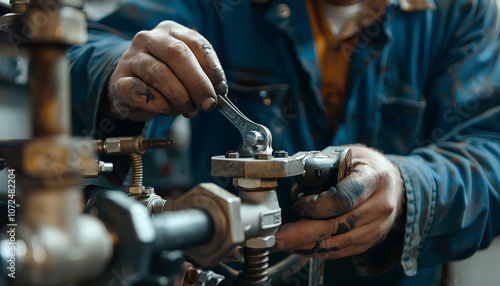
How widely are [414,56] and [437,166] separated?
44 cm

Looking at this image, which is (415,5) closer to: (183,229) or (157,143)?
(157,143)

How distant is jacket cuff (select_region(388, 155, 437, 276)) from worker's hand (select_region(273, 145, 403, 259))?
0.03 meters

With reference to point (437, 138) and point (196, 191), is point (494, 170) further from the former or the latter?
point (196, 191)

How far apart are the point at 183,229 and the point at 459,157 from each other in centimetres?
72

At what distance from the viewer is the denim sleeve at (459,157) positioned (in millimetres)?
725

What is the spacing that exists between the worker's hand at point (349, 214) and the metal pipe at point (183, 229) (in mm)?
238

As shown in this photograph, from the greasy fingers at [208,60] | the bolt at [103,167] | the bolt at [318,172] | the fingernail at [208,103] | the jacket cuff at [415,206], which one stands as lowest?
the jacket cuff at [415,206]

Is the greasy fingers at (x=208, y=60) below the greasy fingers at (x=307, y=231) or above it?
above

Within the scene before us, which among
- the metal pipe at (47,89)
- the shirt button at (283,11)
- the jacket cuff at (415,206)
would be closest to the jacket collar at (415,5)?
the shirt button at (283,11)

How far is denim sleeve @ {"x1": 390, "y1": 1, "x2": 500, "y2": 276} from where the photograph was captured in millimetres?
725

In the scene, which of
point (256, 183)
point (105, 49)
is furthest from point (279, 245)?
point (105, 49)

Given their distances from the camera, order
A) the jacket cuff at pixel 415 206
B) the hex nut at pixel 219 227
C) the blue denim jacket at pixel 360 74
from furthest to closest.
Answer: the blue denim jacket at pixel 360 74 < the jacket cuff at pixel 415 206 < the hex nut at pixel 219 227

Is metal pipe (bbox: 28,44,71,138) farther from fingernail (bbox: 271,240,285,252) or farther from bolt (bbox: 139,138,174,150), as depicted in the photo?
fingernail (bbox: 271,240,285,252)

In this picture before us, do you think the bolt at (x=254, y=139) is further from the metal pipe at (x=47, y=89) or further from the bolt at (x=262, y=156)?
the metal pipe at (x=47, y=89)
